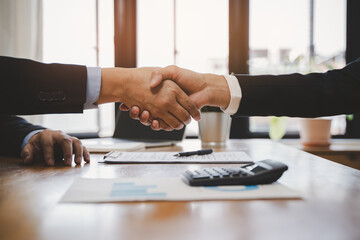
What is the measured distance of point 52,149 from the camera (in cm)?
99

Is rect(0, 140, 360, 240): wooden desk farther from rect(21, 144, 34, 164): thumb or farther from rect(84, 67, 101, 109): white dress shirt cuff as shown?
rect(84, 67, 101, 109): white dress shirt cuff

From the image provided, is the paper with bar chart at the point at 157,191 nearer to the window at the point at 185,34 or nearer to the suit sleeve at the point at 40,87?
the suit sleeve at the point at 40,87

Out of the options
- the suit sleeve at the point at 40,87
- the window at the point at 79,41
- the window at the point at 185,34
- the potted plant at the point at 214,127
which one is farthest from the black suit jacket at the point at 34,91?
the window at the point at 185,34

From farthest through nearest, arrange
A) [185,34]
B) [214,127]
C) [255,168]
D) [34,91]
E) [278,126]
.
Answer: [185,34]
[278,126]
[214,127]
[34,91]
[255,168]

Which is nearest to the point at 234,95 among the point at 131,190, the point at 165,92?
the point at 165,92

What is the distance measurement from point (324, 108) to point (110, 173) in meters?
0.88

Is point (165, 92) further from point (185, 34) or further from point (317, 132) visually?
point (185, 34)

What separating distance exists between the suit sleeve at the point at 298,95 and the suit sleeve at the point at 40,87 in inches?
25.2

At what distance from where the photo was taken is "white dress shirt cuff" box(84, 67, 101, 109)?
1.23m

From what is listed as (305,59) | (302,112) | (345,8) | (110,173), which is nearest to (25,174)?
(110,173)

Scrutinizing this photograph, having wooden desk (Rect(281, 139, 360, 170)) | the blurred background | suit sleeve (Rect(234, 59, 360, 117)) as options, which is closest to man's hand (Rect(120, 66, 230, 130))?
suit sleeve (Rect(234, 59, 360, 117))

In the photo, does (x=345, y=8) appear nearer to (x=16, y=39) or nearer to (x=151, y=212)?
(x=16, y=39)

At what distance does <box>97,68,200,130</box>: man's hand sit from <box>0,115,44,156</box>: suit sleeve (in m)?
0.31

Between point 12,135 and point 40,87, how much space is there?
0.86 feet
